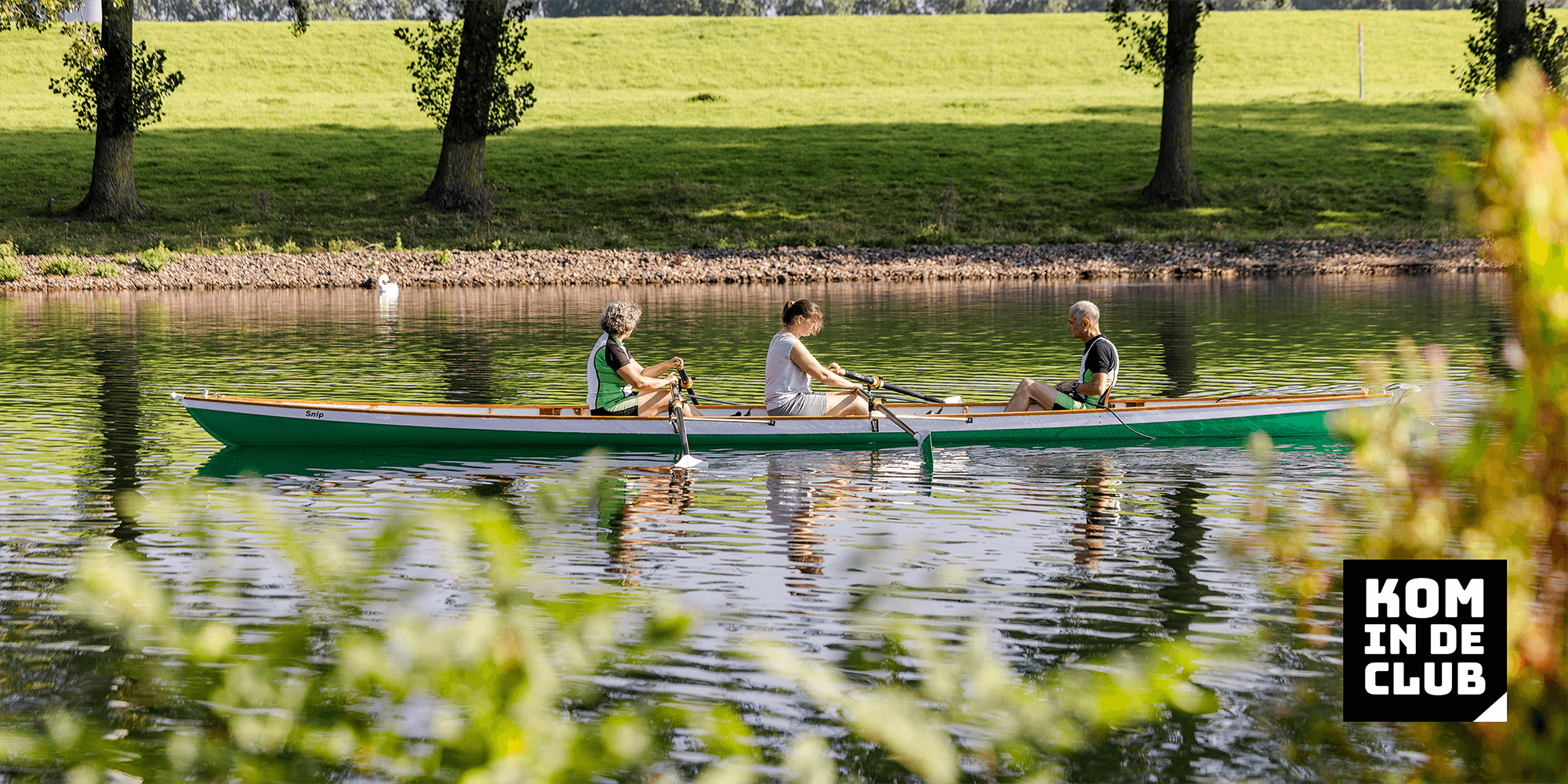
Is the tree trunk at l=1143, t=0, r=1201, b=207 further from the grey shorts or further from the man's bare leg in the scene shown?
the grey shorts

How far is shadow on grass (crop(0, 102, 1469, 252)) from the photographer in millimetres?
41094

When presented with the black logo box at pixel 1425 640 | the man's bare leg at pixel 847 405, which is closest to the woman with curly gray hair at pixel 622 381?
the man's bare leg at pixel 847 405

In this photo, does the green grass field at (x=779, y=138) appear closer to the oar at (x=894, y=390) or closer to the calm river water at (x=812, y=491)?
the calm river water at (x=812, y=491)

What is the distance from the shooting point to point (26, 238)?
3938cm

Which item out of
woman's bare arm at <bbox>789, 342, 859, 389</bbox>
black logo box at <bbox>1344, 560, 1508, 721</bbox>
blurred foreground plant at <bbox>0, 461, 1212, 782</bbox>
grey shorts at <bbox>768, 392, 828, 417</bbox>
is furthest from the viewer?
grey shorts at <bbox>768, 392, 828, 417</bbox>

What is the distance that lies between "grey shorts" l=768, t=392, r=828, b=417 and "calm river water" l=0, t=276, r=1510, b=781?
654mm

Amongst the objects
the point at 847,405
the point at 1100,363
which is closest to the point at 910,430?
the point at 847,405

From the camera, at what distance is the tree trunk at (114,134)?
1581 inches

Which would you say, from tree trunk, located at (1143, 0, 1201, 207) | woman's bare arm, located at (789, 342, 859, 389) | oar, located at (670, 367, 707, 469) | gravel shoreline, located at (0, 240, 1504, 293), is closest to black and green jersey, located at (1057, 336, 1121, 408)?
woman's bare arm, located at (789, 342, 859, 389)

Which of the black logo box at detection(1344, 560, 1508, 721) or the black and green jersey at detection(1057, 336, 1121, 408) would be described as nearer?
the black logo box at detection(1344, 560, 1508, 721)

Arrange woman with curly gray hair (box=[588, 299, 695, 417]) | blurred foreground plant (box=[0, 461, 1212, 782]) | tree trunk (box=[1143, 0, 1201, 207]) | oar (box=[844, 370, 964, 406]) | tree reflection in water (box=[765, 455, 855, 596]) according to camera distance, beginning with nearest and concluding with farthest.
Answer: blurred foreground plant (box=[0, 461, 1212, 782]) → tree reflection in water (box=[765, 455, 855, 596]) → woman with curly gray hair (box=[588, 299, 695, 417]) → oar (box=[844, 370, 964, 406]) → tree trunk (box=[1143, 0, 1201, 207])

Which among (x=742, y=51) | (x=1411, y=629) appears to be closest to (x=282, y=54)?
(x=742, y=51)

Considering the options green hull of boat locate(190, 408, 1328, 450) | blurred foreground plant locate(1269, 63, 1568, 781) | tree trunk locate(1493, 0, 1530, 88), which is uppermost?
tree trunk locate(1493, 0, 1530, 88)

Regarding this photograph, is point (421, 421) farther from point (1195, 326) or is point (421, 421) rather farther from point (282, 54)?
point (282, 54)
